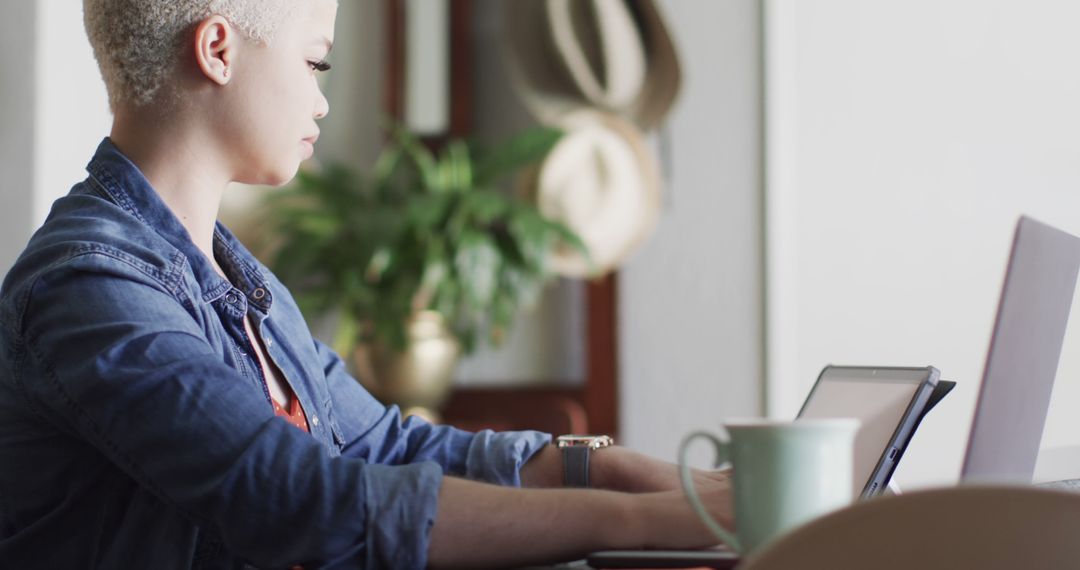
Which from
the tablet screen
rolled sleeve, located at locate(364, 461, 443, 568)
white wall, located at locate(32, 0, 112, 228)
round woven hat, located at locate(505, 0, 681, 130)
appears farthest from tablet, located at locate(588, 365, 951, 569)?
round woven hat, located at locate(505, 0, 681, 130)

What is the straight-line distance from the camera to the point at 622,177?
2.85 metres

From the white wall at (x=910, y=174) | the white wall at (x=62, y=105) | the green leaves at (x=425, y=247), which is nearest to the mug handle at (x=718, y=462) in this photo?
the white wall at (x=62, y=105)

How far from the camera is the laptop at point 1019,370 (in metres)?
0.69

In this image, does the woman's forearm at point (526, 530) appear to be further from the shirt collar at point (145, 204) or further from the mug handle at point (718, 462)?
the shirt collar at point (145, 204)

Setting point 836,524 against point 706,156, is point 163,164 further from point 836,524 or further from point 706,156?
point 706,156

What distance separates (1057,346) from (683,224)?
204cm

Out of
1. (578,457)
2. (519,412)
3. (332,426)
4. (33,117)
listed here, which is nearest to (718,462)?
(578,457)

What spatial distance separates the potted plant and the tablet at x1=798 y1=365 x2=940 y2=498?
181 cm

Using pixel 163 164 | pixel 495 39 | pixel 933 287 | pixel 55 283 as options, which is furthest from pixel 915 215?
pixel 55 283

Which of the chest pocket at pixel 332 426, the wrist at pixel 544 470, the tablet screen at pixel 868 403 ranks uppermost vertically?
the tablet screen at pixel 868 403

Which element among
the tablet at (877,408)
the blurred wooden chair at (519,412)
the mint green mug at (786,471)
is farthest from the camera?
the blurred wooden chair at (519,412)

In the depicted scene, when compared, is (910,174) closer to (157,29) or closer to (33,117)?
(33,117)

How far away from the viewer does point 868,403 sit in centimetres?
94

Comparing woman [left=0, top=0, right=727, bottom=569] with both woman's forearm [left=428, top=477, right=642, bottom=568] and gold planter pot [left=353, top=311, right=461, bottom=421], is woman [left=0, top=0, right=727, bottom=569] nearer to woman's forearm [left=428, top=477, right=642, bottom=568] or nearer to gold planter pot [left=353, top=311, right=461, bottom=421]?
woman's forearm [left=428, top=477, right=642, bottom=568]
